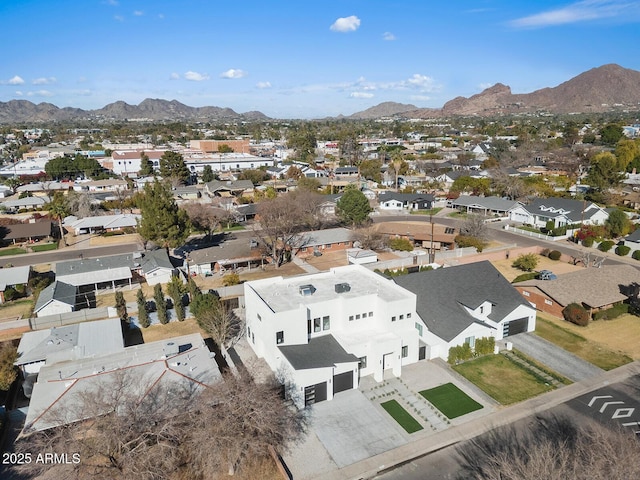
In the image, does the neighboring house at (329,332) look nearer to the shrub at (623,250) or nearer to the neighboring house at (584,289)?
the neighboring house at (584,289)

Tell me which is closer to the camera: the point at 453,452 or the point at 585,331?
the point at 453,452

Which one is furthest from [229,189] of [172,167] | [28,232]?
[28,232]

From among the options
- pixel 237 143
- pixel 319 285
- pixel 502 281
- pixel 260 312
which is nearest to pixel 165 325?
pixel 260 312

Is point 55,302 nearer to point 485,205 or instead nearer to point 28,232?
point 28,232

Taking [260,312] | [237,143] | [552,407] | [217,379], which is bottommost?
[552,407]

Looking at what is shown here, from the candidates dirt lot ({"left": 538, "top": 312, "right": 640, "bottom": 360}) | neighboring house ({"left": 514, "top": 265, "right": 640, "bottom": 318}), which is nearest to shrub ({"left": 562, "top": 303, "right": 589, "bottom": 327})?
dirt lot ({"left": 538, "top": 312, "right": 640, "bottom": 360})

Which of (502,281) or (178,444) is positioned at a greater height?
(502,281)

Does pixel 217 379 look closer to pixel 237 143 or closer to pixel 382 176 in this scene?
pixel 382 176

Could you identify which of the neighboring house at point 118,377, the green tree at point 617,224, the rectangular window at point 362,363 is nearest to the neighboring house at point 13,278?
the neighboring house at point 118,377
